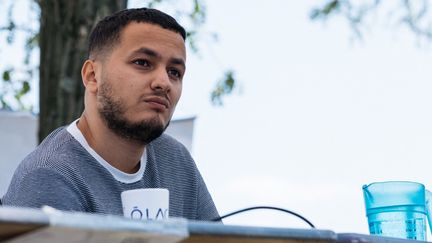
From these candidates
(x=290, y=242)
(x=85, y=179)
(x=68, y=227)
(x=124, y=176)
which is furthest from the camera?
(x=124, y=176)

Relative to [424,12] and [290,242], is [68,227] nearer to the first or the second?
[290,242]

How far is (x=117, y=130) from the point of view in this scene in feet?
7.16

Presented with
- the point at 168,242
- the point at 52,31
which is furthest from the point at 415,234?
the point at 52,31

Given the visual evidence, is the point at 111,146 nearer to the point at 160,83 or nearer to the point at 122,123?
the point at 122,123

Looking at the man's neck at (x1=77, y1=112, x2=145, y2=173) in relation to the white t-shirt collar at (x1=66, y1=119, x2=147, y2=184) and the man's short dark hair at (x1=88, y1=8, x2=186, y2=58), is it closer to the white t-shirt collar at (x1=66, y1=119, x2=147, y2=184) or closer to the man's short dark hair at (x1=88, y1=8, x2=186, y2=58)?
the white t-shirt collar at (x1=66, y1=119, x2=147, y2=184)

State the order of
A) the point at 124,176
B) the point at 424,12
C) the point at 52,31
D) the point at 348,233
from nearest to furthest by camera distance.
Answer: the point at 348,233 → the point at 124,176 → the point at 52,31 → the point at 424,12

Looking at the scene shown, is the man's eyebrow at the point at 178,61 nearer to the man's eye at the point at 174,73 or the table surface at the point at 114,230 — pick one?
the man's eye at the point at 174,73

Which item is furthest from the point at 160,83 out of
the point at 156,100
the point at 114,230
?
the point at 114,230

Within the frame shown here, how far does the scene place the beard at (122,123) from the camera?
211cm

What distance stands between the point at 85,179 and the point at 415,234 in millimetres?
794

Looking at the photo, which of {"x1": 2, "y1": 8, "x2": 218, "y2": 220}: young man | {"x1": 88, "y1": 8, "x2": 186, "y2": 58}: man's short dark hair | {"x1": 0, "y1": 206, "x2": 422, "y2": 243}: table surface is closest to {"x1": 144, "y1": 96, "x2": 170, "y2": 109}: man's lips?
{"x1": 2, "y1": 8, "x2": 218, "y2": 220}: young man

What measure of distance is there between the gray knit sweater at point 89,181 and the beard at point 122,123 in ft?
0.34

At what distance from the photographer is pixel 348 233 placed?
1491mm

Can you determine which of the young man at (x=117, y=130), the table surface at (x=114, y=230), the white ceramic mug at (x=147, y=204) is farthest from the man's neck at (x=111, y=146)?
the table surface at (x=114, y=230)
